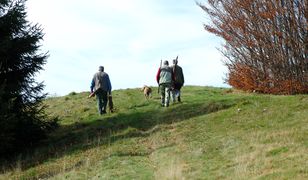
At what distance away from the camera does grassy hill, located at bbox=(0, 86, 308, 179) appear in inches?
492

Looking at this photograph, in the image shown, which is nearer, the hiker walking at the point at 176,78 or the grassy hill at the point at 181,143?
the grassy hill at the point at 181,143

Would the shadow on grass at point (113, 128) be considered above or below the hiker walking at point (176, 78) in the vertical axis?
below

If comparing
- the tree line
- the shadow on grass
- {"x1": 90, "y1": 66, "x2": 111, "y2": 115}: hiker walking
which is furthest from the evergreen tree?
the tree line

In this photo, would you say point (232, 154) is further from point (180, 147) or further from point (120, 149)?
point (120, 149)

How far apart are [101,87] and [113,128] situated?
3679 millimetres

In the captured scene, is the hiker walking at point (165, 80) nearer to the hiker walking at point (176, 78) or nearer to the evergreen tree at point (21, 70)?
the hiker walking at point (176, 78)

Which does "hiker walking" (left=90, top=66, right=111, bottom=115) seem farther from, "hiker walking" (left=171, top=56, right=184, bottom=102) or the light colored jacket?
"hiker walking" (left=171, top=56, right=184, bottom=102)

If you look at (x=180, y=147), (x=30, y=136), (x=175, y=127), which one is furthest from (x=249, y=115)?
(x=30, y=136)

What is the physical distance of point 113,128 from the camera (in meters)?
20.0

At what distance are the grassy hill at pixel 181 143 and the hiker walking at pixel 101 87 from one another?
817mm

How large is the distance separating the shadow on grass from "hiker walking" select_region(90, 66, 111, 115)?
3.89 feet

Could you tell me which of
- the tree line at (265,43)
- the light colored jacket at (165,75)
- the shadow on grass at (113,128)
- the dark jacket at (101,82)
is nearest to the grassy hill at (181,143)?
the shadow on grass at (113,128)

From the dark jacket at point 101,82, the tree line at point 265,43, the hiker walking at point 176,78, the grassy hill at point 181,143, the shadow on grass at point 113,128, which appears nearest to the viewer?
the grassy hill at point 181,143

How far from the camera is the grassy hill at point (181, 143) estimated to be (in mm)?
12492
